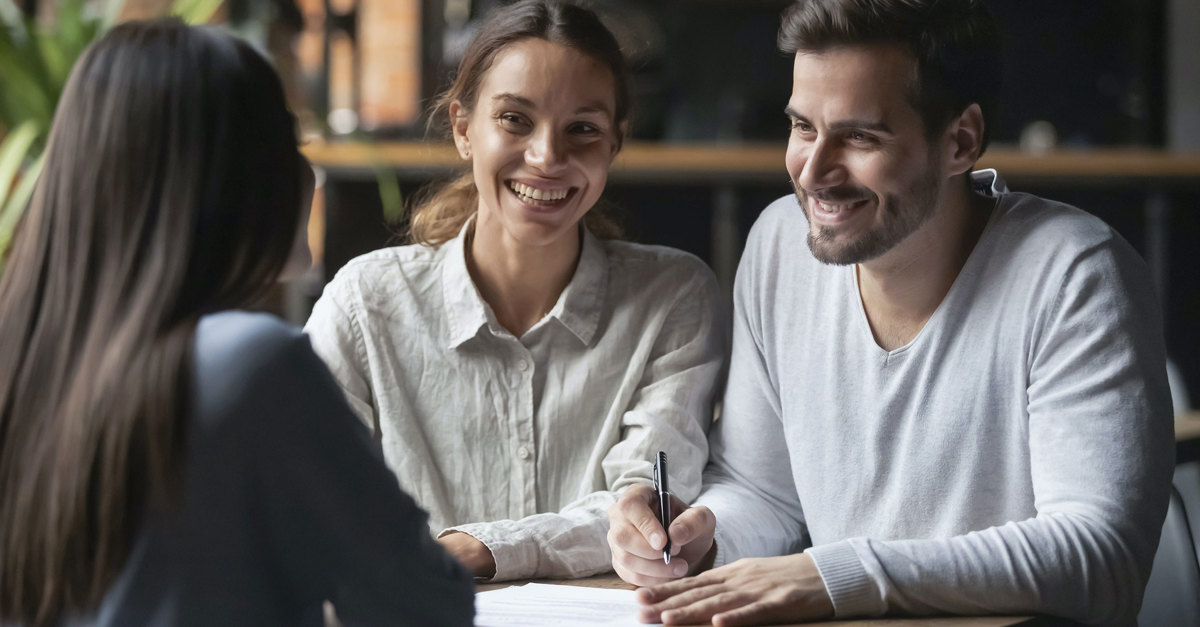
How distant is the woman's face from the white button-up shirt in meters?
0.10

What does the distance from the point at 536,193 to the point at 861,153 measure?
45cm

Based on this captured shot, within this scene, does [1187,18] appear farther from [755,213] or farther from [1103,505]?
[1103,505]

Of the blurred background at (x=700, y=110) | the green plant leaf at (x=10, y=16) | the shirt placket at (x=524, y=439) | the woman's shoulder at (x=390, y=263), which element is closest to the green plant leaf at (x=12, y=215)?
the blurred background at (x=700, y=110)

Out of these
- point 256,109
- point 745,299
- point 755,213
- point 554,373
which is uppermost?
point 256,109

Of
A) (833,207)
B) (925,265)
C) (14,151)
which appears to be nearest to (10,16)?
(14,151)

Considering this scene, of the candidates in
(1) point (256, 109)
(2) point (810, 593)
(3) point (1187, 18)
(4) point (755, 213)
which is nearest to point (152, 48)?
(1) point (256, 109)

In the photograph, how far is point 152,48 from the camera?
0.88 meters

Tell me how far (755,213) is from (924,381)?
8.67 ft

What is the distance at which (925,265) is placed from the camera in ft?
4.82

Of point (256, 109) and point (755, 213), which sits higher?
point (256, 109)

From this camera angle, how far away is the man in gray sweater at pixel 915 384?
116 centimetres

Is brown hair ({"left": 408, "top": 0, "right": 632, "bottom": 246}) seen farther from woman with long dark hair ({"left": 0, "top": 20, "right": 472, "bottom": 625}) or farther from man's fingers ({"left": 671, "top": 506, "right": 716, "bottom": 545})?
woman with long dark hair ({"left": 0, "top": 20, "right": 472, "bottom": 625})

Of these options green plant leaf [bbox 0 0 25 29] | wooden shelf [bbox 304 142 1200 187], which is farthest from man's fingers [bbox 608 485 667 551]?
wooden shelf [bbox 304 142 1200 187]

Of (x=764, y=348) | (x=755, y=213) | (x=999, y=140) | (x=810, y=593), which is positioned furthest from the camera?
(x=999, y=140)
